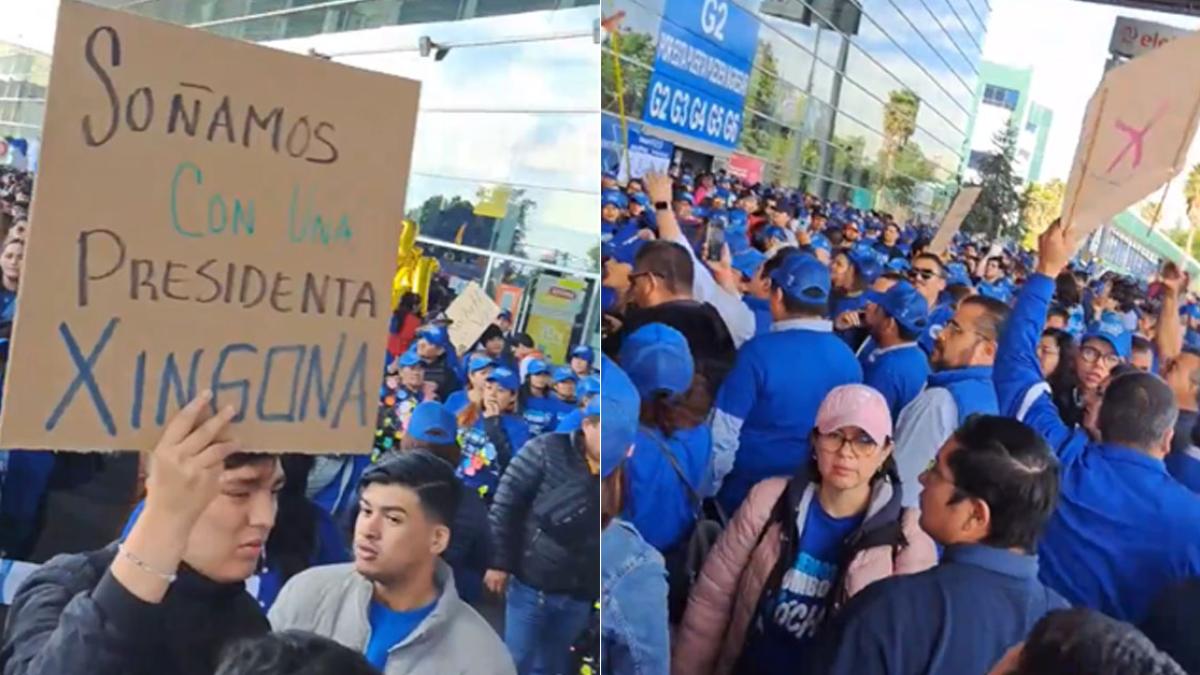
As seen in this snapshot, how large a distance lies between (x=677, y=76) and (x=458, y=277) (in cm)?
56

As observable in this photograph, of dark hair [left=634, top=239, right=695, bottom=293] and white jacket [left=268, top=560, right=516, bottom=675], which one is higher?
dark hair [left=634, top=239, right=695, bottom=293]

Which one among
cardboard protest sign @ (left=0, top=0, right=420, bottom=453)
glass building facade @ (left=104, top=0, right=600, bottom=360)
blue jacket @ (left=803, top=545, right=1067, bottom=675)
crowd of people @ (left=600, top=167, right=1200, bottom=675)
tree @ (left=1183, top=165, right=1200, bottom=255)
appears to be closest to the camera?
cardboard protest sign @ (left=0, top=0, right=420, bottom=453)

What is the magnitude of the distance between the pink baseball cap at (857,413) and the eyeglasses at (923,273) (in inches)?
8.4

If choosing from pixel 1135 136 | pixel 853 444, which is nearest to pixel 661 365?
pixel 853 444

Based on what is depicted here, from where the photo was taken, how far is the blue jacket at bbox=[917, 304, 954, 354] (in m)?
1.52

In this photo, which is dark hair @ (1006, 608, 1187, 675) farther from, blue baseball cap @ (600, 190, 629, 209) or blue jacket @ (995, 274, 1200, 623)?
blue baseball cap @ (600, 190, 629, 209)

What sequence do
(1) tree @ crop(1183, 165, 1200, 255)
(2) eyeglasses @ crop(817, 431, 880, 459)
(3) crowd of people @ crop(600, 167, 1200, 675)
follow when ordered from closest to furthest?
(3) crowd of people @ crop(600, 167, 1200, 675) → (2) eyeglasses @ crop(817, 431, 880, 459) → (1) tree @ crop(1183, 165, 1200, 255)

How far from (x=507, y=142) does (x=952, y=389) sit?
79 cm

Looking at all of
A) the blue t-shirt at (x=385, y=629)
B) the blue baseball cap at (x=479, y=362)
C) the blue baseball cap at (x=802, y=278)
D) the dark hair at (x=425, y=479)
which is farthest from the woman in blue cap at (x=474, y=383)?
the blue baseball cap at (x=802, y=278)

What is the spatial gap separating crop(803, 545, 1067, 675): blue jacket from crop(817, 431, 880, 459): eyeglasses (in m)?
0.21

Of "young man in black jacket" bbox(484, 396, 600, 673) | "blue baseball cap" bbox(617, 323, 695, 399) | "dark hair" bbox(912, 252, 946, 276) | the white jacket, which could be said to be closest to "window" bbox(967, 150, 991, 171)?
"dark hair" bbox(912, 252, 946, 276)

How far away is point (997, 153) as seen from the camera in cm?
155

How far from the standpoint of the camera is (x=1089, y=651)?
989mm

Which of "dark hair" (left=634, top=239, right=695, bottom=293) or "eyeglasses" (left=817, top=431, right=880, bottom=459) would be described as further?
"dark hair" (left=634, top=239, right=695, bottom=293)
